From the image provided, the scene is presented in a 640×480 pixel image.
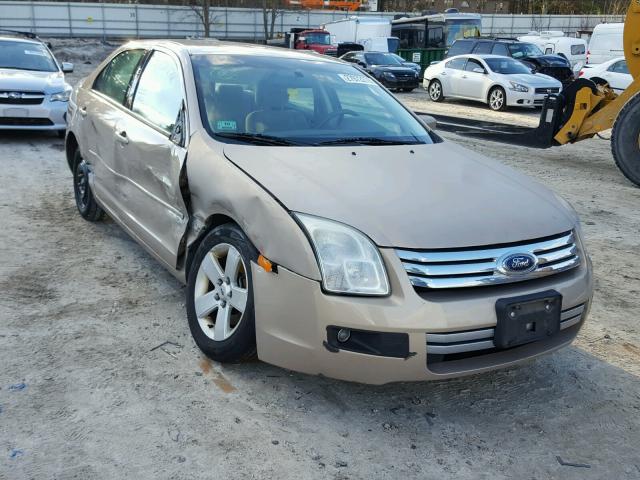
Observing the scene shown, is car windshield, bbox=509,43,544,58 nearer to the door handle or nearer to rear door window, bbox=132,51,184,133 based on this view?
rear door window, bbox=132,51,184,133

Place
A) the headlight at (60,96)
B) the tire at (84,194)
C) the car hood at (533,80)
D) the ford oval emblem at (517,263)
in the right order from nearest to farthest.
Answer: the ford oval emblem at (517,263) → the tire at (84,194) → the headlight at (60,96) → the car hood at (533,80)

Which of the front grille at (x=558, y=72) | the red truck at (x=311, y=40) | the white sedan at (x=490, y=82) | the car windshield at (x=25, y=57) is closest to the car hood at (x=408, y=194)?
the car windshield at (x=25, y=57)

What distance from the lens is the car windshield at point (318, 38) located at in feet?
104

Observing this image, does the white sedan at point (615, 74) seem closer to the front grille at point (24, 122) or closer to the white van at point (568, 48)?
the white van at point (568, 48)

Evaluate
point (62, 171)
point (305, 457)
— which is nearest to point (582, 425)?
point (305, 457)

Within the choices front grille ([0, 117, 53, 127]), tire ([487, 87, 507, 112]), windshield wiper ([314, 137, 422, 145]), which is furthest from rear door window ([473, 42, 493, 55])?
windshield wiper ([314, 137, 422, 145])

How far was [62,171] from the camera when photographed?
7781 millimetres

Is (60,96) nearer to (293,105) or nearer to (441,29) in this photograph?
(293,105)

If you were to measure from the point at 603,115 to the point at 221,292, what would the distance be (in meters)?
7.37

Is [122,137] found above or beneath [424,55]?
beneath

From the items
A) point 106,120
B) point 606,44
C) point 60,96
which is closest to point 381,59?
point 606,44

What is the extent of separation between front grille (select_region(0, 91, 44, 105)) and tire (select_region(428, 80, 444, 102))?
12.9m

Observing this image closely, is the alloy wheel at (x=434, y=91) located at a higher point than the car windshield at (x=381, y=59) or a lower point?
lower

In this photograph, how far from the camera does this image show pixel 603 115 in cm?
874
